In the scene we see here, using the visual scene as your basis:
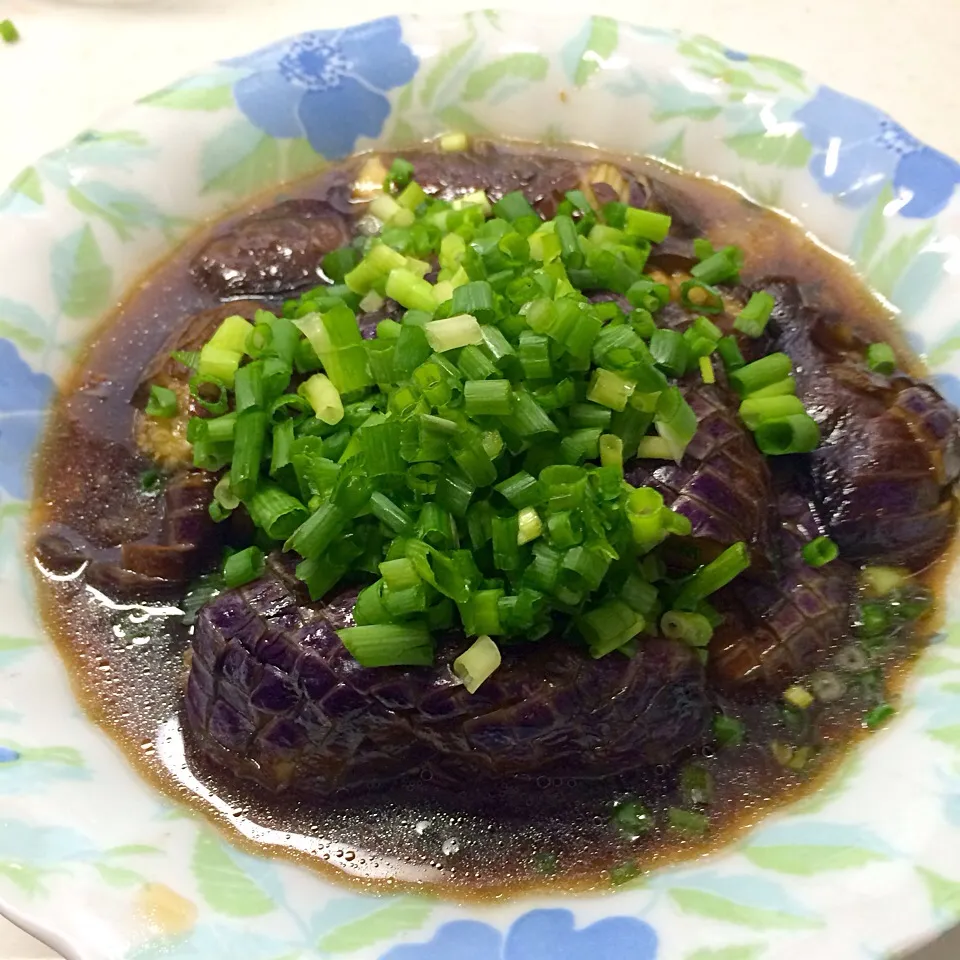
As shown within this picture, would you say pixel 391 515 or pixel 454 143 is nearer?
pixel 391 515

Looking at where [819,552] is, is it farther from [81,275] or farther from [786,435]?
[81,275]

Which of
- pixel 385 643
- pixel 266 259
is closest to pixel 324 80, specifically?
pixel 266 259

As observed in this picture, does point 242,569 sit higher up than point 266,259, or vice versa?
point 266,259

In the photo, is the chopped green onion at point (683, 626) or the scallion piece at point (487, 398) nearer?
the scallion piece at point (487, 398)

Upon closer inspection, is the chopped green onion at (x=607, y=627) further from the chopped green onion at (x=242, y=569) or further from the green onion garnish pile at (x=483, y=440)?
the chopped green onion at (x=242, y=569)

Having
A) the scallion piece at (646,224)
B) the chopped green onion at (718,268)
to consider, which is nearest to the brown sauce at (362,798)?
the chopped green onion at (718,268)

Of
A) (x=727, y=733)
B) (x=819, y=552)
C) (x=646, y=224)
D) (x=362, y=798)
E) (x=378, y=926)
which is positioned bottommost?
(x=362, y=798)
